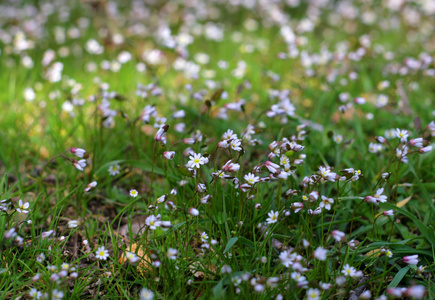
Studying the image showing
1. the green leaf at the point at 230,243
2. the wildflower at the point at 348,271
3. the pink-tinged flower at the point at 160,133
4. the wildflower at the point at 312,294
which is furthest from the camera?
the pink-tinged flower at the point at 160,133

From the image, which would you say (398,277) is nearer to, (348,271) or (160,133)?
(348,271)

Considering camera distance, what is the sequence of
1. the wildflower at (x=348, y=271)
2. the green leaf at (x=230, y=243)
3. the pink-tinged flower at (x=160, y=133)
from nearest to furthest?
the wildflower at (x=348, y=271) < the green leaf at (x=230, y=243) < the pink-tinged flower at (x=160, y=133)

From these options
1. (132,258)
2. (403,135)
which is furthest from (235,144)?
(403,135)

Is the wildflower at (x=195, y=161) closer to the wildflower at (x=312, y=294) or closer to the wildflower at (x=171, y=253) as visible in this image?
the wildflower at (x=171, y=253)

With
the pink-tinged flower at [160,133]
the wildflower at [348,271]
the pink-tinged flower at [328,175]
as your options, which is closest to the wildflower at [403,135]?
the pink-tinged flower at [328,175]

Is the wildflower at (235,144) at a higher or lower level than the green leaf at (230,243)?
higher

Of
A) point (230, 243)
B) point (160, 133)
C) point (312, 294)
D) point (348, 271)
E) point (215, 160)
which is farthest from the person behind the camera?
point (215, 160)

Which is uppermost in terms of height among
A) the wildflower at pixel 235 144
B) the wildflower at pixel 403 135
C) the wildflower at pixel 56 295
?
the wildflower at pixel 403 135

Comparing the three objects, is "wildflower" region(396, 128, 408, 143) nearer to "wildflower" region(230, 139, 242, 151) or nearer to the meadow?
the meadow

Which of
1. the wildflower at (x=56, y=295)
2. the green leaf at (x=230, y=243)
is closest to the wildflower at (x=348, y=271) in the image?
the green leaf at (x=230, y=243)

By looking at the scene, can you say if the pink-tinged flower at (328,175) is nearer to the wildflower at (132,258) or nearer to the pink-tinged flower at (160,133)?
Answer: the pink-tinged flower at (160,133)

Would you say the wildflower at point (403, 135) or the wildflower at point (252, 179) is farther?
the wildflower at point (403, 135)
